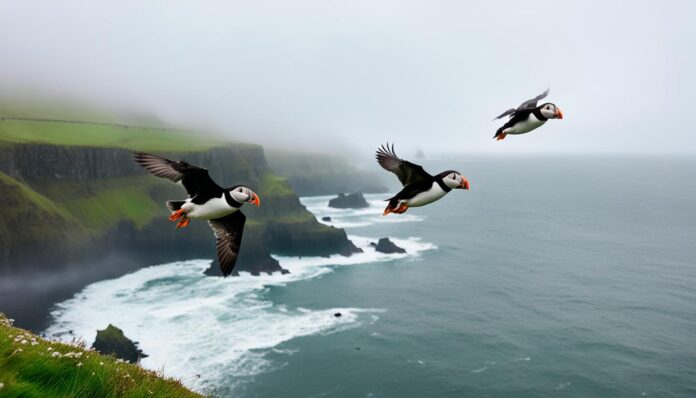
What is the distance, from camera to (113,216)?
107 meters

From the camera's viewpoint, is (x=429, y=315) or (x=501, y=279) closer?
(x=429, y=315)

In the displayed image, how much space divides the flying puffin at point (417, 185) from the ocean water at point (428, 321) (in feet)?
110

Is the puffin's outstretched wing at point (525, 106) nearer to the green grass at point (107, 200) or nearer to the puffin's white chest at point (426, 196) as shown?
the puffin's white chest at point (426, 196)

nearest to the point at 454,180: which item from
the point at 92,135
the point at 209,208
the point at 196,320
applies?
the point at 209,208

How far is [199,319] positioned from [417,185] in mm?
72613

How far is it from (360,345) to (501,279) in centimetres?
4120

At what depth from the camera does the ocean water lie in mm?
56438

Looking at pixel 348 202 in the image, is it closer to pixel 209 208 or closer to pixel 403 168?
pixel 403 168

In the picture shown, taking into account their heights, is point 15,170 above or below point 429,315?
above

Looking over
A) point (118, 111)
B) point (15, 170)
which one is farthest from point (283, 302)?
point (118, 111)

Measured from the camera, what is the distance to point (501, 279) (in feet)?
315

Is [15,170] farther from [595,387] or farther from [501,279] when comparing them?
[595,387]

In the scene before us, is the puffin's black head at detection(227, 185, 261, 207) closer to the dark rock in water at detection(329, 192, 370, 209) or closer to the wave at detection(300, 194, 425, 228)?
the wave at detection(300, 194, 425, 228)

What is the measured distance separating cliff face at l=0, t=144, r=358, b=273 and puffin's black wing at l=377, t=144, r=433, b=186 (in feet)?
312
